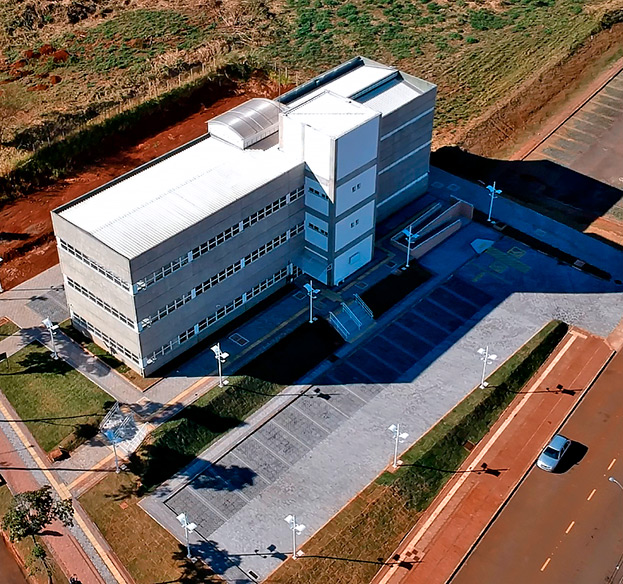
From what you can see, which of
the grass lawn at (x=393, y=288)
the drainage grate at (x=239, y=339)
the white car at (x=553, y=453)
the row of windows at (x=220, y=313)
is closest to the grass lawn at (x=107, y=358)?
the row of windows at (x=220, y=313)

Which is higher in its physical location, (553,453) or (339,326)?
(339,326)

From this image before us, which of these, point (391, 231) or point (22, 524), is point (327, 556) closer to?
point (22, 524)

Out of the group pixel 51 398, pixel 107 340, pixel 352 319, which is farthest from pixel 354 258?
pixel 51 398

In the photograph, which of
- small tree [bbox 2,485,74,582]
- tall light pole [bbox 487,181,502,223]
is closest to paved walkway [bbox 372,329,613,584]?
tall light pole [bbox 487,181,502,223]

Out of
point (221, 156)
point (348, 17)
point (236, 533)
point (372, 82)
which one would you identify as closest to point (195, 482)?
point (236, 533)

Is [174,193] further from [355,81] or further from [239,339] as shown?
[355,81]

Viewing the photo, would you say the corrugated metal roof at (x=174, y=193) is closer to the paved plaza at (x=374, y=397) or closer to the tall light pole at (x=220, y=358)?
the tall light pole at (x=220, y=358)

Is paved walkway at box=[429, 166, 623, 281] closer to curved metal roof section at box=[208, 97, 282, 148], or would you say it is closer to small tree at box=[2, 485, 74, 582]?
curved metal roof section at box=[208, 97, 282, 148]
